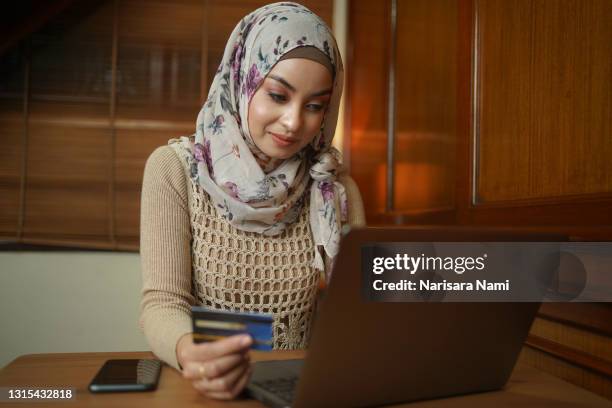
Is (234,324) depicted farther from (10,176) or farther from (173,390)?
(10,176)

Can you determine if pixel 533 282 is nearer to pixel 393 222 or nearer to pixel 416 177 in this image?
pixel 416 177

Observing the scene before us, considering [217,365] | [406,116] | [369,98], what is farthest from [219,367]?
[369,98]

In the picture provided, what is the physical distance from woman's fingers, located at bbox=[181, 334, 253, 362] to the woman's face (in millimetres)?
595

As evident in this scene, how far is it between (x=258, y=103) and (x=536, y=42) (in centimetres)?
61

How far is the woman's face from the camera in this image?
1.16 m

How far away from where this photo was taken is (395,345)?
613mm

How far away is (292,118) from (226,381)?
0.62 metres

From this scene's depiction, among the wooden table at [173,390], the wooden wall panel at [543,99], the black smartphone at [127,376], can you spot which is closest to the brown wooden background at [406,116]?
the wooden wall panel at [543,99]

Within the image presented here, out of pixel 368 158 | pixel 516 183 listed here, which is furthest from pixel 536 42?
pixel 368 158

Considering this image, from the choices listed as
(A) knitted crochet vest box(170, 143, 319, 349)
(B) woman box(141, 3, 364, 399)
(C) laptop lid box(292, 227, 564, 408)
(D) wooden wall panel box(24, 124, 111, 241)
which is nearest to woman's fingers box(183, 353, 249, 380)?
(C) laptop lid box(292, 227, 564, 408)

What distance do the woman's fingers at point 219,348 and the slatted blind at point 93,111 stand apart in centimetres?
197

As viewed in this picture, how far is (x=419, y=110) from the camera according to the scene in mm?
2049

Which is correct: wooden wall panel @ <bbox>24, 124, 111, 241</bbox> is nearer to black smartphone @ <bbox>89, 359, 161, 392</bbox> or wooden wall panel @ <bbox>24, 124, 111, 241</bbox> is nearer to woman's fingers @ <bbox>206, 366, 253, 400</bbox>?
black smartphone @ <bbox>89, 359, 161, 392</bbox>

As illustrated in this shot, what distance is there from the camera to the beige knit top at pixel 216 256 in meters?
1.13
